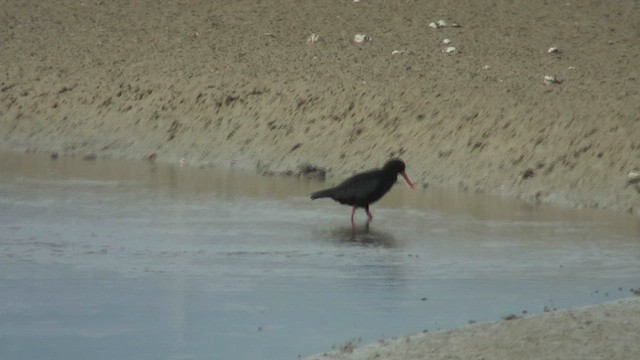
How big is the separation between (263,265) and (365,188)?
9.29 ft

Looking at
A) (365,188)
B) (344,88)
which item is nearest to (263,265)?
(365,188)

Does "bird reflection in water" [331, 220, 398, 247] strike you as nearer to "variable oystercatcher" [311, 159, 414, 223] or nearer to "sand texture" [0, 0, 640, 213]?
"variable oystercatcher" [311, 159, 414, 223]

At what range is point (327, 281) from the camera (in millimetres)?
12164

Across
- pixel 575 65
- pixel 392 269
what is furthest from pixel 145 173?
pixel 392 269

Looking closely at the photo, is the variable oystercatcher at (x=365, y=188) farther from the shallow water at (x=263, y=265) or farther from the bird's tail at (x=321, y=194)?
the shallow water at (x=263, y=265)

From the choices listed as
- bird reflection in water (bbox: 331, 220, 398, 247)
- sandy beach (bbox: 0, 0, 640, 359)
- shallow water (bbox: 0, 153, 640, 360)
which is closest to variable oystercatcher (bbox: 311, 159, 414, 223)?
shallow water (bbox: 0, 153, 640, 360)

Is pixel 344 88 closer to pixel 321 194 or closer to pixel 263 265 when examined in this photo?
pixel 321 194

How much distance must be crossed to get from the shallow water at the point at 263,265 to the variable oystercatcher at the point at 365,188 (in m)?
0.21

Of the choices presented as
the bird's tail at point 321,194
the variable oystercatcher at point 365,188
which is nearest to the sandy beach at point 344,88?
the variable oystercatcher at point 365,188

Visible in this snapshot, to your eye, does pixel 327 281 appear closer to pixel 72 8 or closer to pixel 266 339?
pixel 266 339

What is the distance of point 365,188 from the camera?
1552 cm

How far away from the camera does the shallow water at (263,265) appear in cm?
1040

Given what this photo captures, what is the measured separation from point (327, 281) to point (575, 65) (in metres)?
9.21

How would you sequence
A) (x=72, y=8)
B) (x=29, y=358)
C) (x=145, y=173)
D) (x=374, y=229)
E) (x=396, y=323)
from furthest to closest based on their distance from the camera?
(x=72, y=8) < (x=145, y=173) < (x=374, y=229) < (x=396, y=323) < (x=29, y=358)
